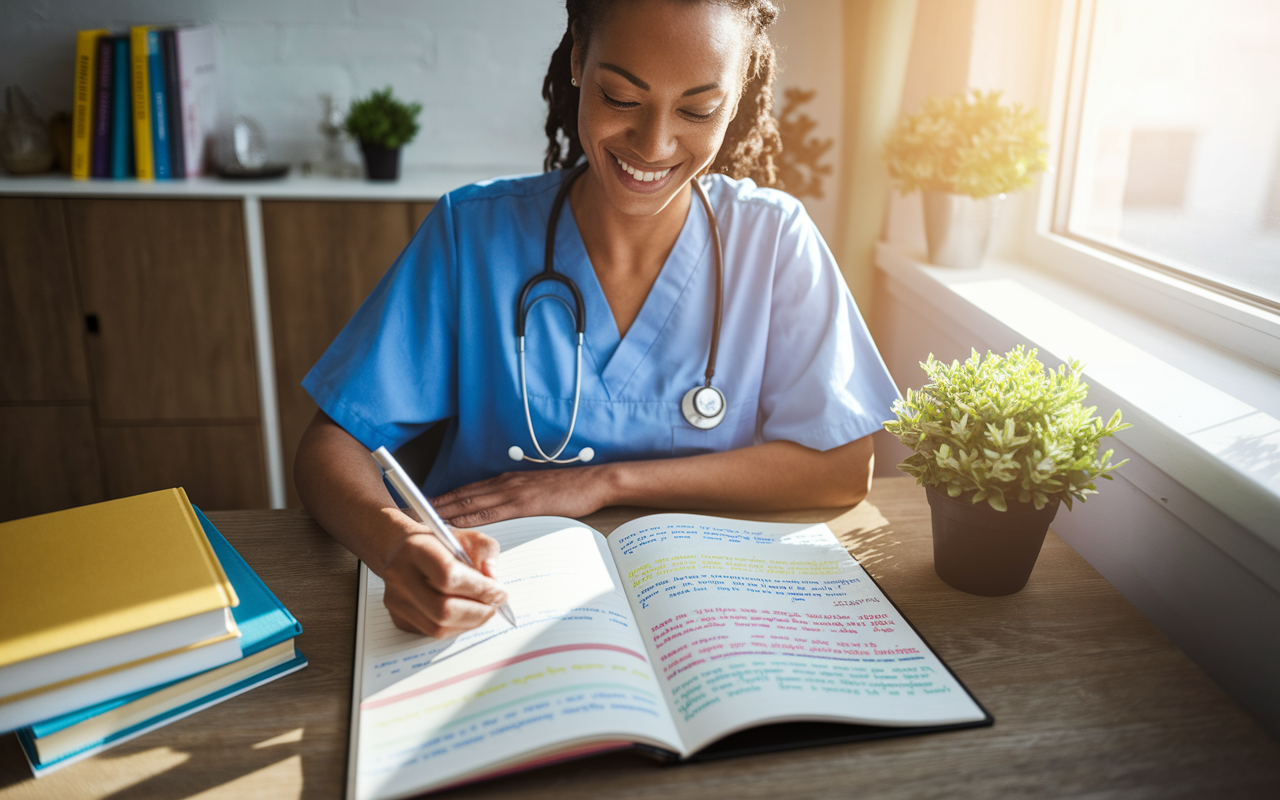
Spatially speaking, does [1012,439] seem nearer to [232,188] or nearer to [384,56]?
[232,188]

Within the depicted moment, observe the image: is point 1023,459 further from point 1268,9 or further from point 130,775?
point 1268,9

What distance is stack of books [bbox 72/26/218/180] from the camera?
6.65 ft

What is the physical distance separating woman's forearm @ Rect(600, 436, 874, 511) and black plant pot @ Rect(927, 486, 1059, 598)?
7.9 inches

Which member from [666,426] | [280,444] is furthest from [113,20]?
[666,426]

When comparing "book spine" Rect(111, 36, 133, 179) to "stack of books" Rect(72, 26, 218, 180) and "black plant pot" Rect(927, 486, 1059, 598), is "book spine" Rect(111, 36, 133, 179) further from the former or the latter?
"black plant pot" Rect(927, 486, 1059, 598)

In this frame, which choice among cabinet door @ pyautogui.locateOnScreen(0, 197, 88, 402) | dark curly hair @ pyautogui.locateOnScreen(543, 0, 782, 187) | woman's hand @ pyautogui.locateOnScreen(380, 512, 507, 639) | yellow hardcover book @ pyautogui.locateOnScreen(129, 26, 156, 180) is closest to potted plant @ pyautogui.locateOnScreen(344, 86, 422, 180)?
yellow hardcover book @ pyautogui.locateOnScreen(129, 26, 156, 180)

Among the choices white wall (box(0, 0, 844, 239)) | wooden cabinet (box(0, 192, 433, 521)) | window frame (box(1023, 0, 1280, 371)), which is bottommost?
wooden cabinet (box(0, 192, 433, 521))

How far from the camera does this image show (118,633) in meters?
0.61

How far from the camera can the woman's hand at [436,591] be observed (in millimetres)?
709

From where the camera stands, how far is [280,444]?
2.24 meters

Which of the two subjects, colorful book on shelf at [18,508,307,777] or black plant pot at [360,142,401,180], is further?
black plant pot at [360,142,401,180]

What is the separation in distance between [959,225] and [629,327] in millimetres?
833

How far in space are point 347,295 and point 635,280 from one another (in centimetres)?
115

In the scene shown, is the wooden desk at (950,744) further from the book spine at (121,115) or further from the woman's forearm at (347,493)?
the book spine at (121,115)
